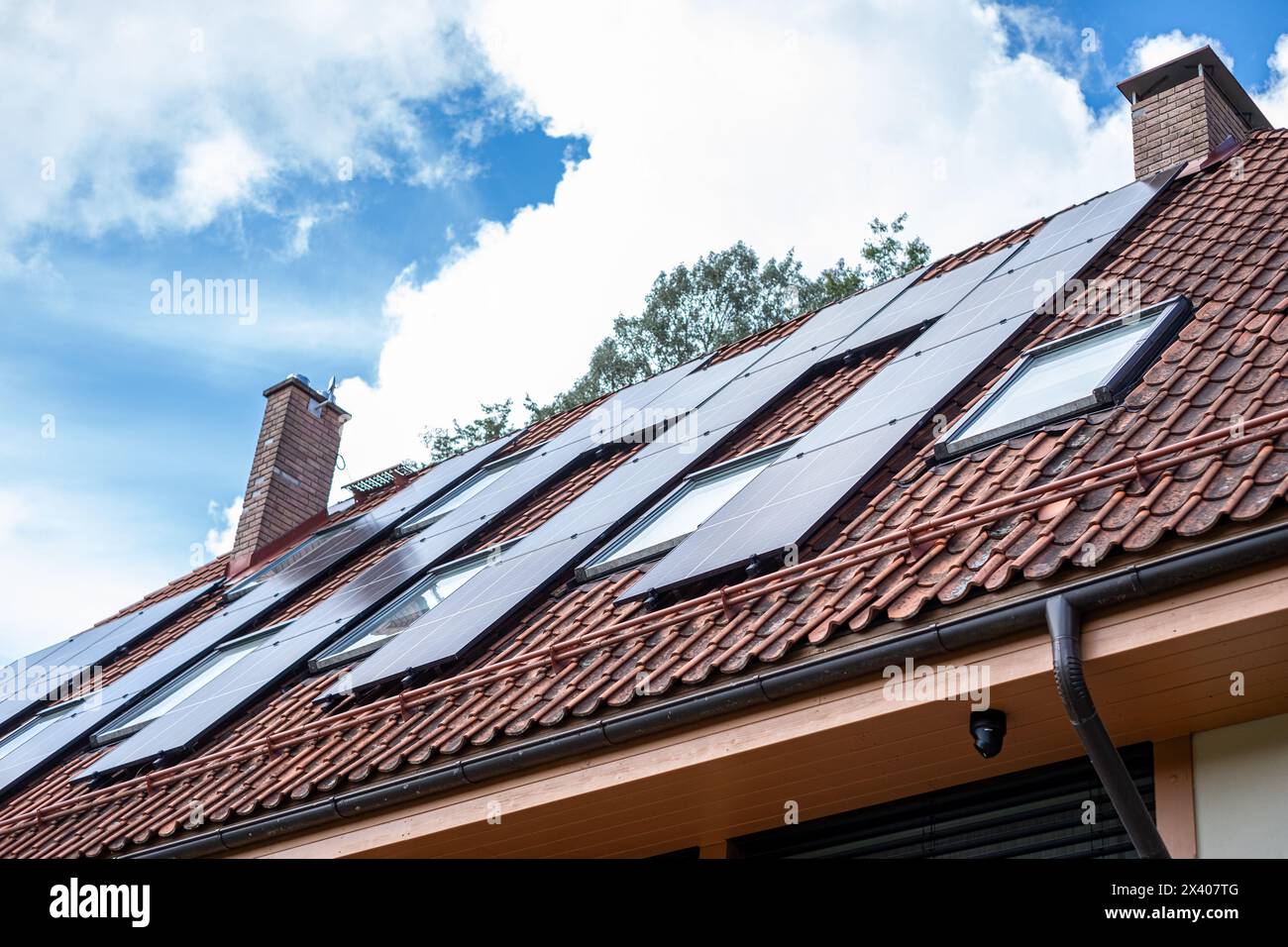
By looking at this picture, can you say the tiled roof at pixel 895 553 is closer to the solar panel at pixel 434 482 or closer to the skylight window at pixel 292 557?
the solar panel at pixel 434 482

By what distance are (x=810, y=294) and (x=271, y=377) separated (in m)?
17.4

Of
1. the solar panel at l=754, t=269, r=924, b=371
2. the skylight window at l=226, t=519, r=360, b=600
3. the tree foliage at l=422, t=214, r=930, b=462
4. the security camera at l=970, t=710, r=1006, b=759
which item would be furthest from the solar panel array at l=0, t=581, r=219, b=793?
the tree foliage at l=422, t=214, r=930, b=462

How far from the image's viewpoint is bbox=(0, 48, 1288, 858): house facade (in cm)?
586

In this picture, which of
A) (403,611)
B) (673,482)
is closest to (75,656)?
(403,611)

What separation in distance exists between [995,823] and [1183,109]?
29.1ft

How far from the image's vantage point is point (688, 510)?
9562 mm

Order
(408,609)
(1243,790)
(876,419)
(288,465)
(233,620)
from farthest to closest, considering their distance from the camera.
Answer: (288,465) < (233,620) < (408,609) < (876,419) < (1243,790)

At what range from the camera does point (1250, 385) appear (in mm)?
6930

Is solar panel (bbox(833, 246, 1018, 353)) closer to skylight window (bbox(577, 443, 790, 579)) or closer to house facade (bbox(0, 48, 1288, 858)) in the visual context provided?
house facade (bbox(0, 48, 1288, 858))

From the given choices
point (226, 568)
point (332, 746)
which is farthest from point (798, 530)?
point (226, 568)

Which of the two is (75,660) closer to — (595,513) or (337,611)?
(337,611)

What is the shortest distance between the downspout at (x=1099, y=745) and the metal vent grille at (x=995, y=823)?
66 cm

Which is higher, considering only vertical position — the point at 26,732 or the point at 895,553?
the point at 895,553
